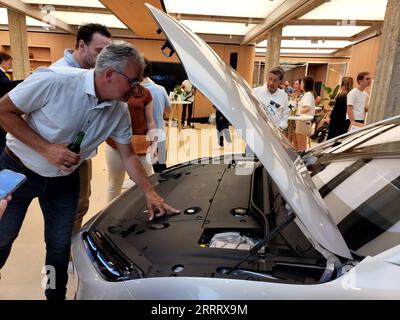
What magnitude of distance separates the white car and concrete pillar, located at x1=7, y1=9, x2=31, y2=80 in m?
8.80

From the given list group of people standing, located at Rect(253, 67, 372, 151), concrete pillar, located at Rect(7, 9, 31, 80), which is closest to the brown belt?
group of people standing, located at Rect(253, 67, 372, 151)

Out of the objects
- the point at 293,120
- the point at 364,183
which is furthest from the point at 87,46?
the point at 293,120

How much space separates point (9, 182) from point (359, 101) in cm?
446

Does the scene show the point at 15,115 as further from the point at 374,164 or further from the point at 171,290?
the point at 374,164

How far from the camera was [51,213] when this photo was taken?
1.48 m

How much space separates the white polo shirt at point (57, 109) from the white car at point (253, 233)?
368 mm

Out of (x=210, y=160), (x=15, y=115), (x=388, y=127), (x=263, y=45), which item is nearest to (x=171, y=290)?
(x=15, y=115)

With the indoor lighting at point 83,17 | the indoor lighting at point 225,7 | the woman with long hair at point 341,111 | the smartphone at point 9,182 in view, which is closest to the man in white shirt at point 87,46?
the smartphone at point 9,182

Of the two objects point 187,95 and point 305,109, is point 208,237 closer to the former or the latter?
point 305,109

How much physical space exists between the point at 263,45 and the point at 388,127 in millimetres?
11233

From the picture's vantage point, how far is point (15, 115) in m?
1.21

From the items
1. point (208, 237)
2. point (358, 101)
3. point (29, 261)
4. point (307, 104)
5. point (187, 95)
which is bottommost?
point (29, 261)

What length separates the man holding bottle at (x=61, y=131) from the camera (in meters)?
1.20

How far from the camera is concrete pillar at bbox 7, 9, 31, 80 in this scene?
797cm
